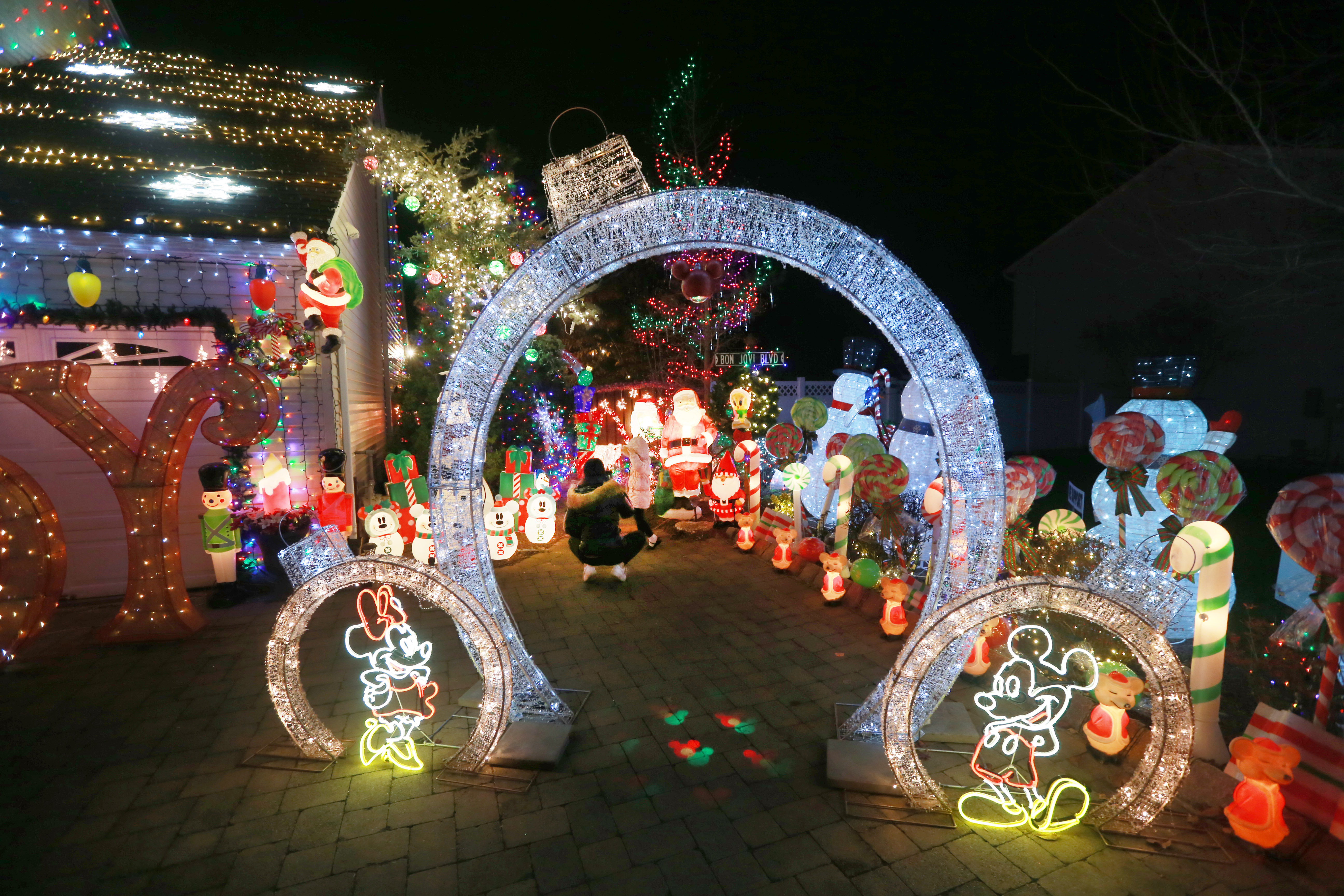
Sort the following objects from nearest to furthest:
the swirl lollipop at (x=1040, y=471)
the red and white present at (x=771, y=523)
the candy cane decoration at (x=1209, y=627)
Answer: the candy cane decoration at (x=1209, y=627)
the swirl lollipop at (x=1040, y=471)
the red and white present at (x=771, y=523)


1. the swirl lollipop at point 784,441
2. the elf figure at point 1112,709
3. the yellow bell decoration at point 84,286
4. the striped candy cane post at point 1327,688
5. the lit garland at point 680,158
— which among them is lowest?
the elf figure at point 1112,709

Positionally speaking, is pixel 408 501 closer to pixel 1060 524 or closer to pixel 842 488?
pixel 842 488

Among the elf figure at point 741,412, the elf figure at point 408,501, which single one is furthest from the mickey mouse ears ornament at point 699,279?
the elf figure at point 408,501

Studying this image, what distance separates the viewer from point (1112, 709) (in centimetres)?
369

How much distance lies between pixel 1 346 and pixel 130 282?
48.8 inches

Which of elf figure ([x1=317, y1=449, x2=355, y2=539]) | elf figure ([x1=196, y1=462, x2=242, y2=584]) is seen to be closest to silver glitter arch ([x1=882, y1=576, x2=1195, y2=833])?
elf figure ([x1=317, y1=449, x2=355, y2=539])

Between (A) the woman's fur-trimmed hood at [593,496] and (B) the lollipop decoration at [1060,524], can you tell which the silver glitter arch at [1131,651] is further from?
(A) the woman's fur-trimmed hood at [593,496]

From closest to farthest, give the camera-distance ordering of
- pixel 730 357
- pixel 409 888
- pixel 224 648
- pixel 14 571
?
pixel 409 888 → pixel 14 571 → pixel 224 648 → pixel 730 357

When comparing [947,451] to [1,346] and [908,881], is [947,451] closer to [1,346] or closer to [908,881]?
[908,881]

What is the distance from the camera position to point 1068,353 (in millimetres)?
16844

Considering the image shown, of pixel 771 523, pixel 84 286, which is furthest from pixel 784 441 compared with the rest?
pixel 84 286

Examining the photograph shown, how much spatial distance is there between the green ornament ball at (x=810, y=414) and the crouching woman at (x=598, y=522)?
2.48 m

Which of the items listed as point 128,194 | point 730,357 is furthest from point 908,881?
point 730,357

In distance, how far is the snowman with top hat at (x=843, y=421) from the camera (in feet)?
25.9
